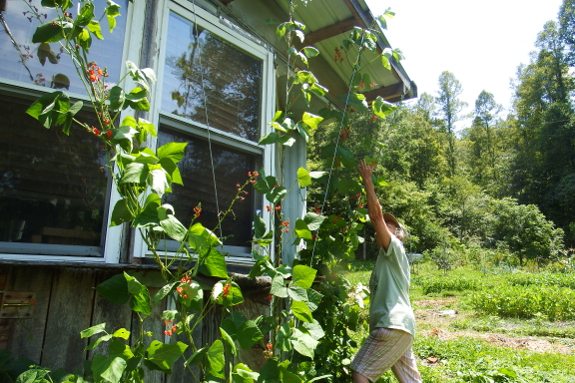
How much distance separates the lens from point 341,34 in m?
3.42

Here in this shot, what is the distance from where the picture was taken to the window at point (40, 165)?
5.50 feet

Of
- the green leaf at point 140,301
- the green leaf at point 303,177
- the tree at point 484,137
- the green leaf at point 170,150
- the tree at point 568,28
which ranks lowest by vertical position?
the green leaf at point 140,301

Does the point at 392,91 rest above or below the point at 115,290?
above

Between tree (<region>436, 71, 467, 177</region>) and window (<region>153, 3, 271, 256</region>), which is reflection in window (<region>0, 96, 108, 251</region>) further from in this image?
tree (<region>436, 71, 467, 177</region>)

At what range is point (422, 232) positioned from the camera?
21.3 metres

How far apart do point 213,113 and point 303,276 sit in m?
1.41

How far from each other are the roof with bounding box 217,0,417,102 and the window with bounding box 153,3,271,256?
15.3 inches

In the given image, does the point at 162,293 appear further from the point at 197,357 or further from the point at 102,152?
the point at 102,152

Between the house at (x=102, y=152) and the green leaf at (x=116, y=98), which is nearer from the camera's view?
the green leaf at (x=116, y=98)

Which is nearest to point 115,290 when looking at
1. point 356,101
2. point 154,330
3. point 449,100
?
point 154,330

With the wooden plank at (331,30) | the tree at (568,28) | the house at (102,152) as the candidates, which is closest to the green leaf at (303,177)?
the house at (102,152)

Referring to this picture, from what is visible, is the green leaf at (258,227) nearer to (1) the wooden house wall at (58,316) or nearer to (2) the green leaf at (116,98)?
(1) the wooden house wall at (58,316)

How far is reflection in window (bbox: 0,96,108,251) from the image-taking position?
5.49 ft

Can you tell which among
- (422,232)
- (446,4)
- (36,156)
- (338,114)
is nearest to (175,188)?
(36,156)
